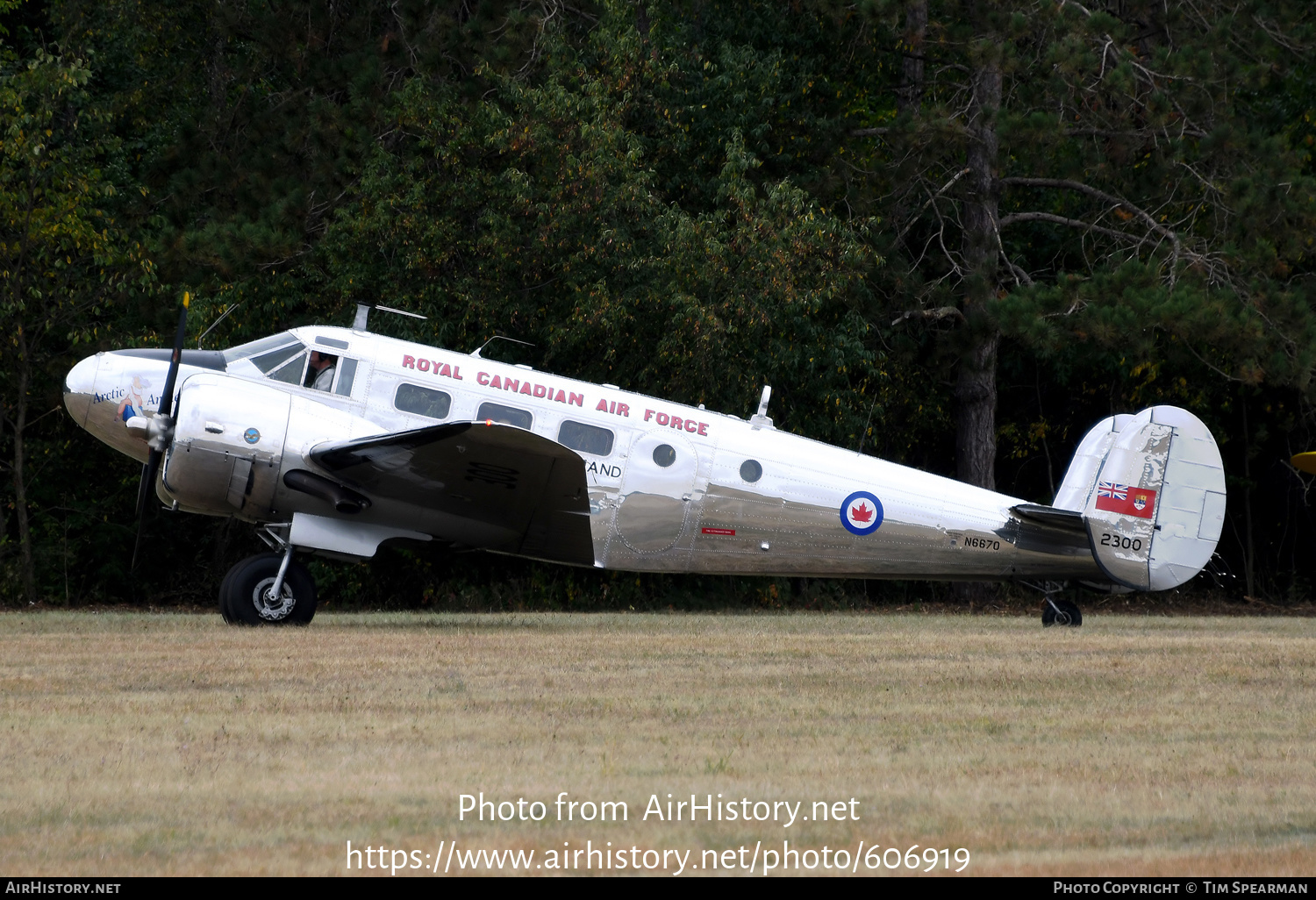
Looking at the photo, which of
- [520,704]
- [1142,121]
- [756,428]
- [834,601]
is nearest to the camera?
[520,704]

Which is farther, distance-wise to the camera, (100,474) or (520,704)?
(100,474)

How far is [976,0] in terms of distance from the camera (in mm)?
22750

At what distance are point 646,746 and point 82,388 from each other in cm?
915

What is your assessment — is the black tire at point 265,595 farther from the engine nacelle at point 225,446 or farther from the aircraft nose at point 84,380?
the aircraft nose at point 84,380

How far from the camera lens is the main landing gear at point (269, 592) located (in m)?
14.0

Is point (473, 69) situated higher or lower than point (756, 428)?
higher

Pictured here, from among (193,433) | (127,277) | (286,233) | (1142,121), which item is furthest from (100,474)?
(1142,121)

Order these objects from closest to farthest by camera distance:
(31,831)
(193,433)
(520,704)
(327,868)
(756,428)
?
(327,868) → (31,831) → (520,704) → (193,433) → (756,428)

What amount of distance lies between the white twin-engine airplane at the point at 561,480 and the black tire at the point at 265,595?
0.8 inches

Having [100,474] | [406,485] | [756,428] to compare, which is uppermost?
[756,428]

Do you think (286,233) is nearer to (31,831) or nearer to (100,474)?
(100,474)

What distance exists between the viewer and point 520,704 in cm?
890

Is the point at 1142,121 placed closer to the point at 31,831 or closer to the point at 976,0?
the point at 976,0

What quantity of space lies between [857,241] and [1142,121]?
Result: 15.9 ft
